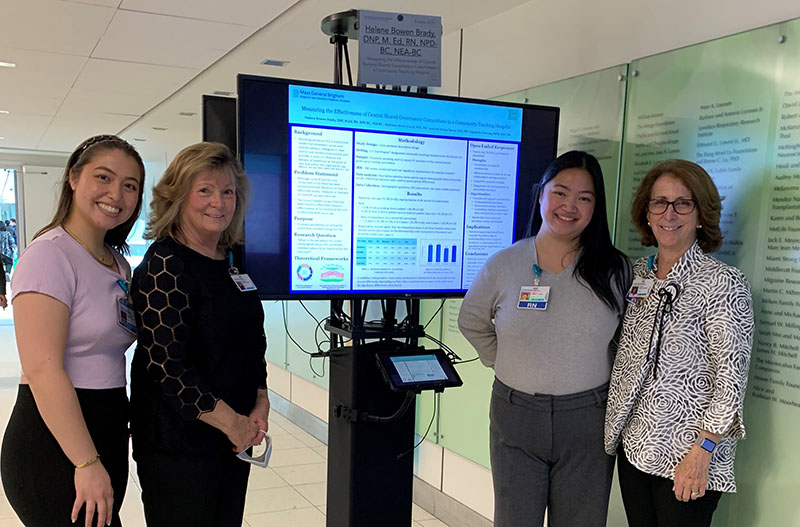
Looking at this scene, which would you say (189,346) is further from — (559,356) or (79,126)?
(79,126)

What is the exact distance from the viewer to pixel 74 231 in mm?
1575

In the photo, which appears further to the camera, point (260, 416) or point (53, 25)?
point (53, 25)

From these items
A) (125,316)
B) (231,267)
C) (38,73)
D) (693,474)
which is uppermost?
(38,73)

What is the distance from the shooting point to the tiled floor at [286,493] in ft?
10.7

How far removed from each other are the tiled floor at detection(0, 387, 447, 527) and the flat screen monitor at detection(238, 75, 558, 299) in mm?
1846

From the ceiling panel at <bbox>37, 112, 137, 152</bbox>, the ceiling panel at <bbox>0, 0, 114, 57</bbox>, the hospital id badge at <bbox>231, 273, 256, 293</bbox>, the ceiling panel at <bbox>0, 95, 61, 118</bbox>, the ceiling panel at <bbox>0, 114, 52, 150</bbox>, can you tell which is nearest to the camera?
the hospital id badge at <bbox>231, 273, 256, 293</bbox>

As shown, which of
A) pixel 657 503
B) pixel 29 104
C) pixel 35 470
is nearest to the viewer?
pixel 35 470

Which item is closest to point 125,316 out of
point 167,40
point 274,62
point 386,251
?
point 386,251

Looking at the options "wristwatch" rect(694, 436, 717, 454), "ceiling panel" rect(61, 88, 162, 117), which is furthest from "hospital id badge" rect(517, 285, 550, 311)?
"ceiling panel" rect(61, 88, 162, 117)

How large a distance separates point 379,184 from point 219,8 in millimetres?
1701

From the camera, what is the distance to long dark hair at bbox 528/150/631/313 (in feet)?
5.93

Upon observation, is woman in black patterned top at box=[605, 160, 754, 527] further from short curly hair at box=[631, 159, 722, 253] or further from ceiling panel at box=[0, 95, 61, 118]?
ceiling panel at box=[0, 95, 61, 118]

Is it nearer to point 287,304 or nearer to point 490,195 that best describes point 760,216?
point 490,195

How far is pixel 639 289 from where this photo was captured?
69.3 inches
